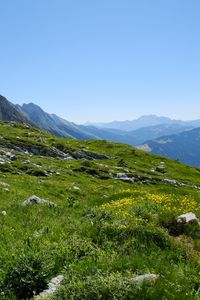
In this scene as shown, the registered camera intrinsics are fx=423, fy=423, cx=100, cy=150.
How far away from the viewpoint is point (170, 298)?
799cm

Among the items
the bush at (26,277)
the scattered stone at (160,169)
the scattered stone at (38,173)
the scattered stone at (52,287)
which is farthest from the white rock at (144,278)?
the scattered stone at (160,169)

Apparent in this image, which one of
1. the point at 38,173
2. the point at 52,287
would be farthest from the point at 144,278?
the point at 38,173

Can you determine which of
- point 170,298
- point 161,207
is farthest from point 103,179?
point 170,298

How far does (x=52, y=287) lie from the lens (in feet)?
30.3

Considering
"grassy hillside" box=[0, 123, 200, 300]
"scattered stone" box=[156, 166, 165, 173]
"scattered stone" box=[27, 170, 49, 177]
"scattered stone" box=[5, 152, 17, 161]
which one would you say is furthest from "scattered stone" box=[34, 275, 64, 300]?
"scattered stone" box=[156, 166, 165, 173]

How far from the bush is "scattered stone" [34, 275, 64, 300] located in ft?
0.50

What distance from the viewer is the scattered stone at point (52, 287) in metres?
8.75

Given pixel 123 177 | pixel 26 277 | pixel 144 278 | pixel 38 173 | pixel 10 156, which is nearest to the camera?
pixel 144 278

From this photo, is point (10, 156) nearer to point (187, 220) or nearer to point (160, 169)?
point (160, 169)

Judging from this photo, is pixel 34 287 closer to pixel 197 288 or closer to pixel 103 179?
pixel 197 288

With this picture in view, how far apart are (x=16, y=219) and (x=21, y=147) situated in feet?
161

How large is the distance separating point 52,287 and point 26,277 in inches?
24.2

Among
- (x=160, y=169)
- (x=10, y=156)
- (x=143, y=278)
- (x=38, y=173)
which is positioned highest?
(x=143, y=278)

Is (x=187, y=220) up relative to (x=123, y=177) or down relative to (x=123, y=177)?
up
